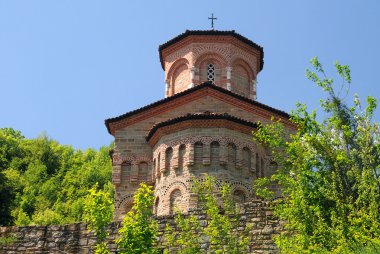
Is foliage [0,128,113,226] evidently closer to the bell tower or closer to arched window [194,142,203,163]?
the bell tower

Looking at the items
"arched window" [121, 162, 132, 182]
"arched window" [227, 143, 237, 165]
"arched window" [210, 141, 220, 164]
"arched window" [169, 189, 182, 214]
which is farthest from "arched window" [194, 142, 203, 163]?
"arched window" [121, 162, 132, 182]

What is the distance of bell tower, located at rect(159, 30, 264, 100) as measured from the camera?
21.6 metres

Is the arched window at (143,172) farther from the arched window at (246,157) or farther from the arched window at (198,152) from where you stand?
the arched window at (246,157)

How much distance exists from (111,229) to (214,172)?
21.7ft

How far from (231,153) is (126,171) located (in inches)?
164

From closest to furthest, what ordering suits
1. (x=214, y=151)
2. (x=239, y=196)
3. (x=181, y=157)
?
(x=239, y=196), (x=214, y=151), (x=181, y=157)

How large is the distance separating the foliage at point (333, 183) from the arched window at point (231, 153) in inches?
258

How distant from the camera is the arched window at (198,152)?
16.2 metres

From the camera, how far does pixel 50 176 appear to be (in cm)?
4891

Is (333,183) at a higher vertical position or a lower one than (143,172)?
lower

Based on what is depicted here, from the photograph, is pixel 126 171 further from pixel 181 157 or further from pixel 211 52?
pixel 211 52

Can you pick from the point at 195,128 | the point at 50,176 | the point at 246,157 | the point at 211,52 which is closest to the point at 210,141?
the point at 195,128

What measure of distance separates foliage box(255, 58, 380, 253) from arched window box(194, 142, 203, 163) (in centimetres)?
662

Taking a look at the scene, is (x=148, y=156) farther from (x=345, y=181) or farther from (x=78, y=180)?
(x=78, y=180)
